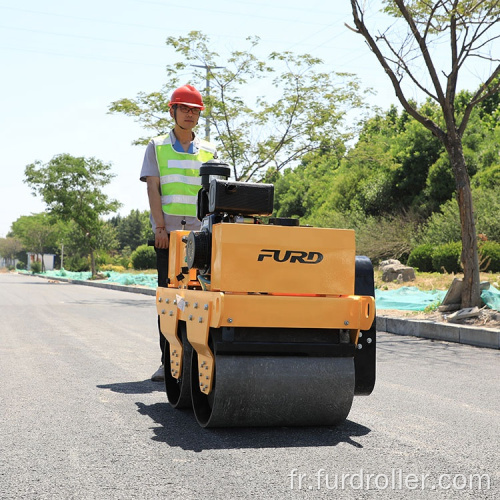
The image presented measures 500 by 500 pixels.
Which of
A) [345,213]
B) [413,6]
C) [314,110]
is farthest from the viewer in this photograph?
[345,213]

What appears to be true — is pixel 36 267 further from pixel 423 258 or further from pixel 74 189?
pixel 423 258

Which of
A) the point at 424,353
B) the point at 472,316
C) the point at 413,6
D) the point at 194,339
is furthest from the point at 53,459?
the point at 413,6

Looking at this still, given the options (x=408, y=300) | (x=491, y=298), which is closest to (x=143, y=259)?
(x=408, y=300)

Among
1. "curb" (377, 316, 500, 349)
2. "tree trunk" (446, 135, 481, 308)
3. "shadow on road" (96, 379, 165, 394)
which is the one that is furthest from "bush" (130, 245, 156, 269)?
"shadow on road" (96, 379, 165, 394)

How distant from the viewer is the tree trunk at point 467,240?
11.5 metres

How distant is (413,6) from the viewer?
42.0ft

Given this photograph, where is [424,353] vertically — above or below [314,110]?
below

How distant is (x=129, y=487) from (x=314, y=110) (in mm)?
20653

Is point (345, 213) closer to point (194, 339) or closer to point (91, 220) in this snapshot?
point (91, 220)

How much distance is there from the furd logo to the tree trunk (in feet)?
26.1

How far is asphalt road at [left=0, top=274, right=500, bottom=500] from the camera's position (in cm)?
320

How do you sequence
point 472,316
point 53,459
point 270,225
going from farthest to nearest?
point 472,316 → point 270,225 → point 53,459

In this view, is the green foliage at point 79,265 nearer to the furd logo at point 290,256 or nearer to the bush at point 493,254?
the bush at point 493,254

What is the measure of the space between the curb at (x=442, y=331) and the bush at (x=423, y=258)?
34.8 ft
